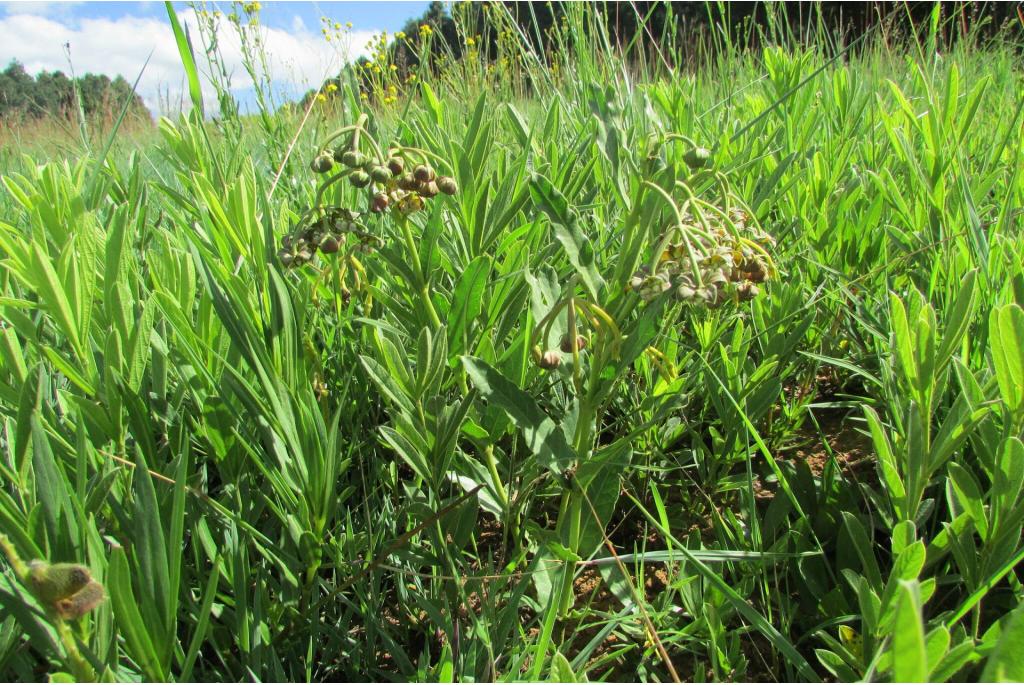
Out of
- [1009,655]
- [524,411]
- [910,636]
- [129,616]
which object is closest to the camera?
[910,636]

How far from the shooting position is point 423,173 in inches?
43.6

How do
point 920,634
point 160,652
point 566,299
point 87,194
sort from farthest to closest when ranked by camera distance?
point 87,194
point 566,299
point 160,652
point 920,634

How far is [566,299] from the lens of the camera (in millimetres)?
940

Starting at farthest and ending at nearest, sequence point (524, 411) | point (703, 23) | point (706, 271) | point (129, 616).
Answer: point (703, 23)
point (524, 411)
point (706, 271)
point (129, 616)

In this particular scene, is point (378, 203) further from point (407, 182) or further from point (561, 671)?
point (561, 671)

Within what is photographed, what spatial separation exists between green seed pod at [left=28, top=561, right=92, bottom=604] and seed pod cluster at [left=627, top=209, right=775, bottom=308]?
697 millimetres

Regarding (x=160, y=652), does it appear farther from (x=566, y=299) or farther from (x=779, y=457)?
(x=779, y=457)

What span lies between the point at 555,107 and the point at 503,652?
146 cm

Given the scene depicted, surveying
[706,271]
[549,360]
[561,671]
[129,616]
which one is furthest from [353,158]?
[561,671]

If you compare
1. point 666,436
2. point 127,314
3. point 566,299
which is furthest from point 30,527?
point 666,436

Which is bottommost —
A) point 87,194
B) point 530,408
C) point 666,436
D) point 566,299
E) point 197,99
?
point 666,436

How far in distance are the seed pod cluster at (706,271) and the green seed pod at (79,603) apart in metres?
0.70

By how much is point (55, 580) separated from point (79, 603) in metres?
0.04

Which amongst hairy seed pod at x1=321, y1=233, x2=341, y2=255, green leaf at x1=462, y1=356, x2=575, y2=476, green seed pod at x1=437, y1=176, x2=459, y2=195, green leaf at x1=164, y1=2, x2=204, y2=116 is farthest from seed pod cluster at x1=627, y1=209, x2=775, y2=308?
green leaf at x1=164, y1=2, x2=204, y2=116
